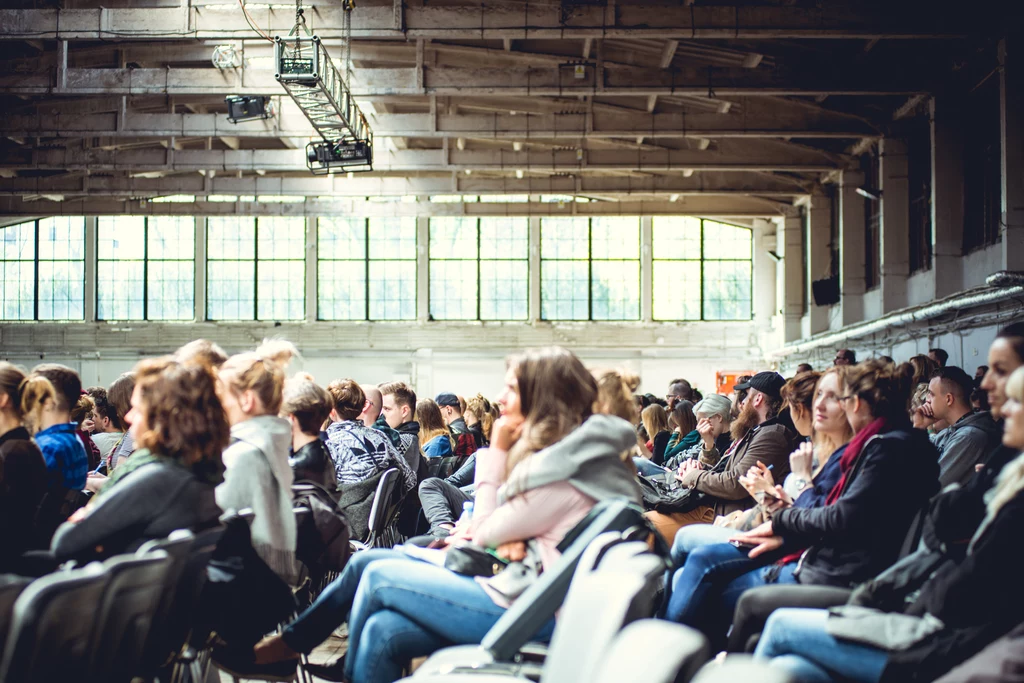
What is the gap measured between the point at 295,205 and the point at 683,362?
9.95 meters

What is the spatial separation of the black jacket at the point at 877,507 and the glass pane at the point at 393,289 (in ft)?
74.2

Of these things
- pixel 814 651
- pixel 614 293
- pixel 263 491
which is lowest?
pixel 814 651

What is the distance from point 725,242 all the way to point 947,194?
477 inches

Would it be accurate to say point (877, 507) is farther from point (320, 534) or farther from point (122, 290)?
point (122, 290)

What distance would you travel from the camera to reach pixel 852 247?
18.3m

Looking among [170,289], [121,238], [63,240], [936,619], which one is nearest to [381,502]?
[936,619]

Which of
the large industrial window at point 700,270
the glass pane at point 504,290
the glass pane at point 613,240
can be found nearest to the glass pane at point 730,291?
the large industrial window at point 700,270

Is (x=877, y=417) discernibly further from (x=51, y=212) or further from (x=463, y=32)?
(x=51, y=212)

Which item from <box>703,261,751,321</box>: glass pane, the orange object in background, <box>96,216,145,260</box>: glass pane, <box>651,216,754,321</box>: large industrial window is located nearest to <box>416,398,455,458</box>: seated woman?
the orange object in background

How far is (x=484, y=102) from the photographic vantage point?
62.8 ft

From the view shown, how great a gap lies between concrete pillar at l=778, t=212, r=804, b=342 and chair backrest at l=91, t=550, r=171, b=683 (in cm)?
2056

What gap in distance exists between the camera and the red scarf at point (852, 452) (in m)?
3.65

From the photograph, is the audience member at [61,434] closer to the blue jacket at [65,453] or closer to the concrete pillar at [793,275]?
the blue jacket at [65,453]

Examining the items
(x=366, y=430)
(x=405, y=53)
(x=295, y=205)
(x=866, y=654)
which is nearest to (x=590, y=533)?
(x=866, y=654)
